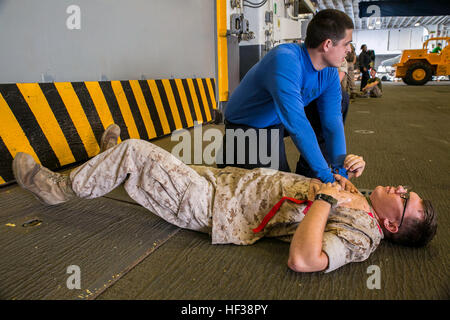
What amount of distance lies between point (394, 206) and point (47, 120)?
Answer: 8.50 feet

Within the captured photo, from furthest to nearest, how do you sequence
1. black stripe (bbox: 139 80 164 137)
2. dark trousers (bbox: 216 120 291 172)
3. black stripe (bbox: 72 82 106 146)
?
black stripe (bbox: 139 80 164 137), black stripe (bbox: 72 82 106 146), dark trousers (bbox: 216 120 291 172)

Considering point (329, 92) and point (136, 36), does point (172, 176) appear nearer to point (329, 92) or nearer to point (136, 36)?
point (329, 92)

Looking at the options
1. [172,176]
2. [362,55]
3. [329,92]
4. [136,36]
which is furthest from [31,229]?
[362,55]

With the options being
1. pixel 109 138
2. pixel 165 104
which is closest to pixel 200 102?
pixel 165 104

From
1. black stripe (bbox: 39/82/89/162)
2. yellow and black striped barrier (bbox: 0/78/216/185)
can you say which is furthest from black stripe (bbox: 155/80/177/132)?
black stripe (bbox: 39/82/89/162)

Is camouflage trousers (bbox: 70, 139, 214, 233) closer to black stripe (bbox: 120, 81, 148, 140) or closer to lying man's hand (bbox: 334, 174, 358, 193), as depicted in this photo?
lying man's hand (bbox: 334, 174, 358, 193)

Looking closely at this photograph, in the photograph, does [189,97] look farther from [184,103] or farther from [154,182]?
[154,182]

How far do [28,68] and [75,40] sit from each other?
508mm

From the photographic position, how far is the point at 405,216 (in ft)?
4.69

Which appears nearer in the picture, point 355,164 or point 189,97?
point 355,164

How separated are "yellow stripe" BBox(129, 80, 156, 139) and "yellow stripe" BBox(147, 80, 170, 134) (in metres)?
0.18

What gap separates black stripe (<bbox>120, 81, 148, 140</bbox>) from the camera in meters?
3.38
